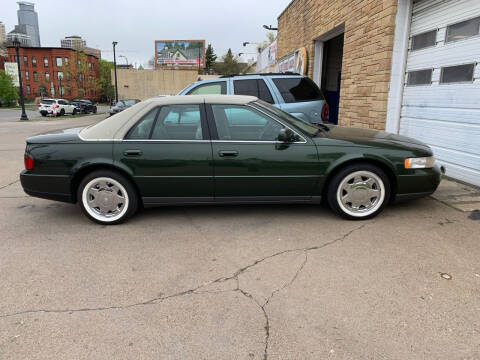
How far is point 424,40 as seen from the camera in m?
6.53

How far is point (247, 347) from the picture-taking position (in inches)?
88.2

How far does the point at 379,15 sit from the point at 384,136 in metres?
3.95

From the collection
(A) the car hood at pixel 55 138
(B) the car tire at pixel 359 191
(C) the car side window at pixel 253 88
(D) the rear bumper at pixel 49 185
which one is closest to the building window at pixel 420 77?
(C) the car side window at pixel 253 88

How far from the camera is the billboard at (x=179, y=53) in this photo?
63.6 meters

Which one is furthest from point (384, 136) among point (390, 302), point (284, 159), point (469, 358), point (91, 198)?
point (91, 198)

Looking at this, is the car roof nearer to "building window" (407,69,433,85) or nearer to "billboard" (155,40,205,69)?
"building window" (407,69,433,85)

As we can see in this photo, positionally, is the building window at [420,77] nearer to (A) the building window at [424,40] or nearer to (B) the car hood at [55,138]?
(A) the building window at [424,40]

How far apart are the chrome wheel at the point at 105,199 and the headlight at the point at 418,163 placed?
332 cm

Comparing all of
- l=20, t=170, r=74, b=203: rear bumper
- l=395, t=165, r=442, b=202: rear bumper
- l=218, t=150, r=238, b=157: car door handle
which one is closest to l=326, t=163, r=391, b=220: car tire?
l=395, t=165, r=442, b=202: rear bumper

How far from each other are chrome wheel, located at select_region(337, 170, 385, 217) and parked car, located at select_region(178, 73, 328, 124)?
2961 mm

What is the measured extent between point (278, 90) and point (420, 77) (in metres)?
2.62

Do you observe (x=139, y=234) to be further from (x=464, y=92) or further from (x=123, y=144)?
(x=464, y=92)

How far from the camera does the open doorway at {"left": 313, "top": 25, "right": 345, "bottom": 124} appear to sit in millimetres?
12240

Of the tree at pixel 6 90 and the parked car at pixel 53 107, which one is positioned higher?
the tree at pixel 6 90
